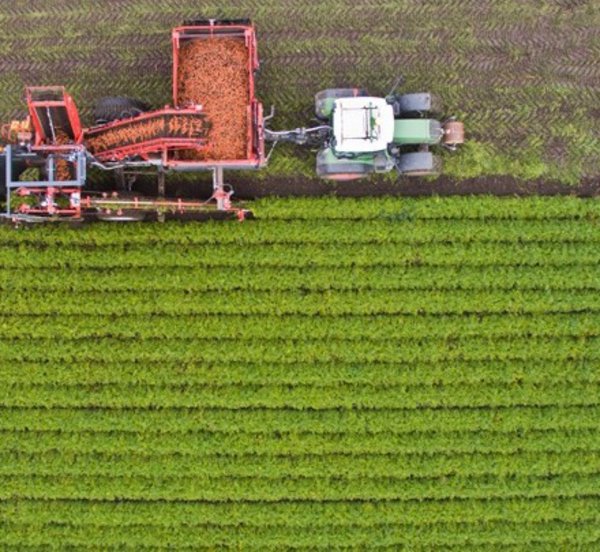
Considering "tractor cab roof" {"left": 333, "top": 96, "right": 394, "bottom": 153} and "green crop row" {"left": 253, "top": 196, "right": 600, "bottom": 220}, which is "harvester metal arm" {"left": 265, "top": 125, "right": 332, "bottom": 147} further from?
"green crop row" {"left": 253, "top": 196, "right": 600, "bottom": 220}

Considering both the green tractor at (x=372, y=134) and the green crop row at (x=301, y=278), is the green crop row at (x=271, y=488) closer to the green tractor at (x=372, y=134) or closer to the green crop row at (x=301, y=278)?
the green crop row at (x=301, y=278)

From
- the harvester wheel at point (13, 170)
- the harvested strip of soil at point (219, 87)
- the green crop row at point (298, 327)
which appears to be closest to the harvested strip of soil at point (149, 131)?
the harvested strip of soil at point (219, 87)

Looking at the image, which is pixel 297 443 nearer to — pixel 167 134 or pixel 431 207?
pixel 431 207

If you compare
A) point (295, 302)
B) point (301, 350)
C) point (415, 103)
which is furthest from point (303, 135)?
point (301, 350)

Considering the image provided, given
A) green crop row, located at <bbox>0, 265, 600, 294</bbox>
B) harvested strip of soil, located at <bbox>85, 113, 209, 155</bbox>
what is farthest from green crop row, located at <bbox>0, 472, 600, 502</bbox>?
harvested strip of soil, located at <bbox>85, 113, 209, 155</bbox>

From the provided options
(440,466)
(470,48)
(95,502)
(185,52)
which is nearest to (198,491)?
(95,502)
